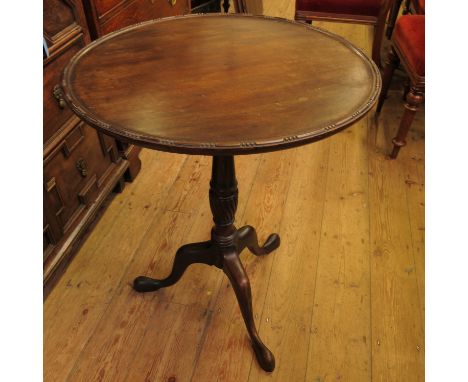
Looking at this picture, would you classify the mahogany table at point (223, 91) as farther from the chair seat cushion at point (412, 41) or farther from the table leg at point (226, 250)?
the chair seat cushion at point (412, 41)

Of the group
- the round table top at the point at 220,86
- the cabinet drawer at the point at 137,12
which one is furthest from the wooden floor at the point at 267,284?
the round table top at the point at 220,86

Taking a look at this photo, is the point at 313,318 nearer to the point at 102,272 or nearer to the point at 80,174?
the point at 102,272

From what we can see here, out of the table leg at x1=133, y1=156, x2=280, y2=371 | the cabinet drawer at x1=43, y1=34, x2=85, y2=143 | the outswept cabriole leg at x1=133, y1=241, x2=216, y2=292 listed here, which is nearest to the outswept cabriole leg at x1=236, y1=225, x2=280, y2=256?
the table leg at x1=133, y1=156, x2=280, y2=371

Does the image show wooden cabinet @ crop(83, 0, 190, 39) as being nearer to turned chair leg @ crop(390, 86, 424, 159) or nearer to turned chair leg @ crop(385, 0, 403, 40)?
turned chair leg @ crop(390, 86, 424, 159)

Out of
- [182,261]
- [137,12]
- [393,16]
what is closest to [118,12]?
[137,12]

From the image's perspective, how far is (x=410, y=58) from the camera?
198 cm

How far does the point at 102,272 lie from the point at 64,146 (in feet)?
1.73

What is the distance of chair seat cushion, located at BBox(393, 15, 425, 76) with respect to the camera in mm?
1911

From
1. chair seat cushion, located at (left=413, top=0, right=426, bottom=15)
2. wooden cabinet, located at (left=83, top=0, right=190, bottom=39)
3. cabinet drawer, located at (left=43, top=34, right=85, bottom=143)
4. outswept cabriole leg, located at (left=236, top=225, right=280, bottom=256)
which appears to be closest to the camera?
cabinet drawer, located at (left=43, top=34, right=85, bottom=143)

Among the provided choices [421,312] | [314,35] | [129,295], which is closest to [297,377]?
[421,312]

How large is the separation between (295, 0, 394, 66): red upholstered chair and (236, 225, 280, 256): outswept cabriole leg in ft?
5.20

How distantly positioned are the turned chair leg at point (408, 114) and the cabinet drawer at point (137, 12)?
136 centimetres

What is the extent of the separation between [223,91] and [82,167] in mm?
891

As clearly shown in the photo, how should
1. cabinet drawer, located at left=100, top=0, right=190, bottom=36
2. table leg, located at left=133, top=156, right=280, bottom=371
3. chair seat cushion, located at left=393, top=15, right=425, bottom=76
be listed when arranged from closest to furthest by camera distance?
1. table leg, located at left=133, top=156, right=280, bottom=371
2. cabinet drawer, located at left=100, top=0, right=190, bottom=36
3. chair seat cushion, located at left=393, top=15, right=425, bottom=76
